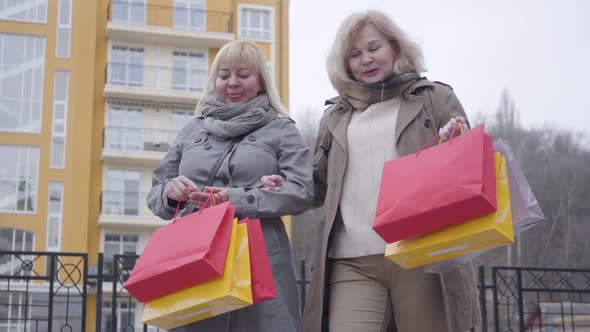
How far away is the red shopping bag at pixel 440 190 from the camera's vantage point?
88.0 inches

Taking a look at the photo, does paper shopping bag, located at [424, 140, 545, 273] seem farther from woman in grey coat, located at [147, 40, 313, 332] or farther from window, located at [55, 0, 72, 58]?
window, located at [55, 0, 72, 58]

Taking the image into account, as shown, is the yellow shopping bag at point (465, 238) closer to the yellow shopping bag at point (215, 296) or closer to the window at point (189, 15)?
the yellow shopping bag at point (215, 296)

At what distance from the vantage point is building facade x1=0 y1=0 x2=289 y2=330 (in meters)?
25.2

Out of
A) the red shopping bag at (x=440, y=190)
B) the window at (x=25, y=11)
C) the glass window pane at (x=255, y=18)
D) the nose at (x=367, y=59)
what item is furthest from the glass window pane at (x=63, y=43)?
the red shopping bag at (x=440, y=190)

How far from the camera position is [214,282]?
2.29m

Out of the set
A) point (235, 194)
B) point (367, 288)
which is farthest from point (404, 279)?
point (235, 194)

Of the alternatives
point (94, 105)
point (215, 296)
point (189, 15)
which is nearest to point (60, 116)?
point (94, 105)

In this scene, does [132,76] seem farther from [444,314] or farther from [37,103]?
[444,314]

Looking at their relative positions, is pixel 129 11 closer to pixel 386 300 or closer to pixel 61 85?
pixel 61 85

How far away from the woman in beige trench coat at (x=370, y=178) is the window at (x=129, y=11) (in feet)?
82.7

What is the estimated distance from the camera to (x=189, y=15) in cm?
2770

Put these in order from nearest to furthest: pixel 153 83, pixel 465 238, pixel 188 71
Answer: pixel 465 238, pixel 153 83, pixel 188 71

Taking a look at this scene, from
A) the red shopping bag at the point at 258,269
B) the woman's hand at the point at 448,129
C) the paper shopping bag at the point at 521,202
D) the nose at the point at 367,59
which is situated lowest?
the red shopping bag at the point at 258,269

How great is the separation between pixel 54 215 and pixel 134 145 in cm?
360
